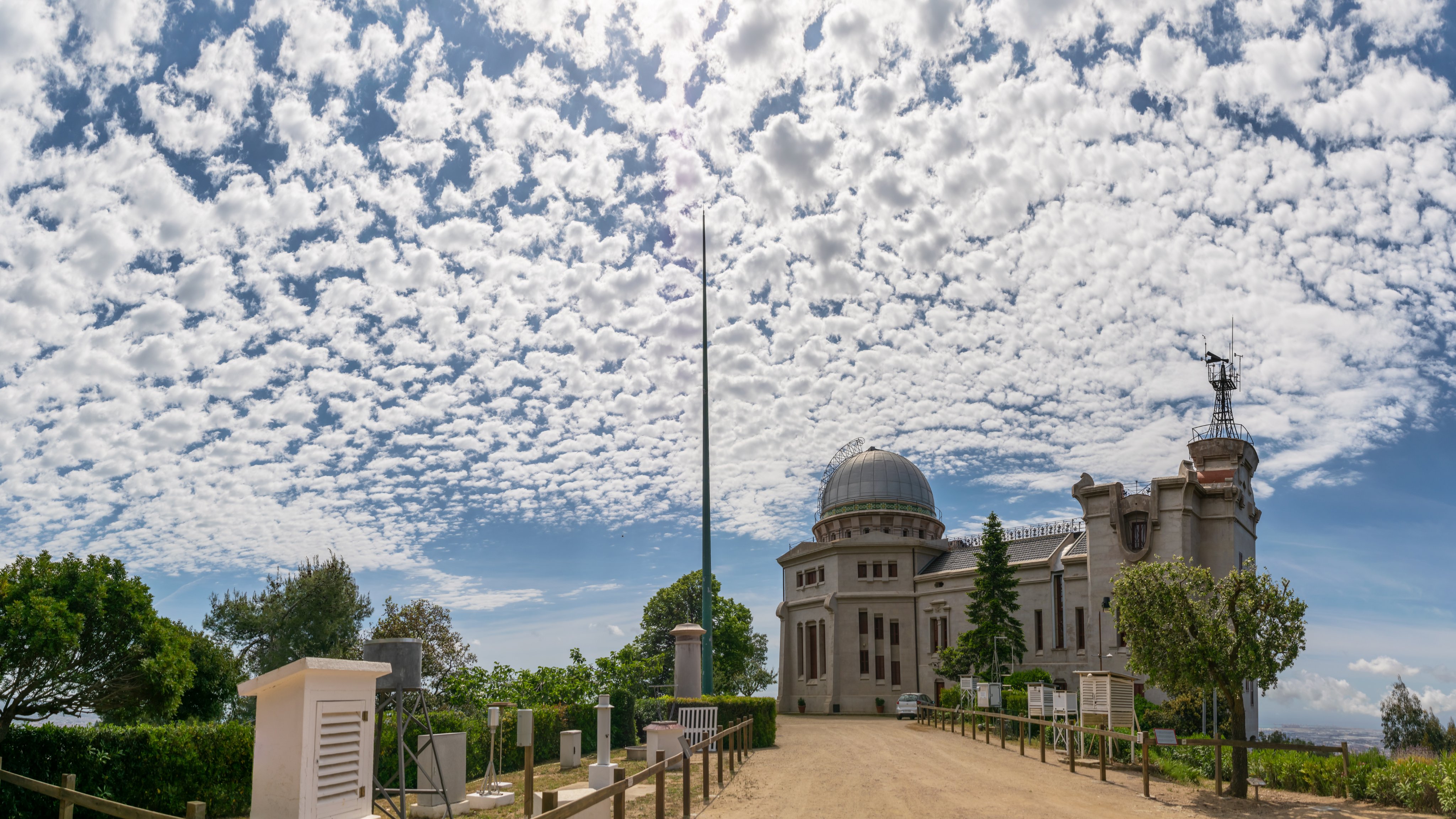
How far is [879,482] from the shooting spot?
66.1 metres

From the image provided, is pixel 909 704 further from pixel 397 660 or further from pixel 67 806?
pixel 67 806

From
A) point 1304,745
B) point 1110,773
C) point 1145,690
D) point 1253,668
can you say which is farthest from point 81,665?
point 1145,690

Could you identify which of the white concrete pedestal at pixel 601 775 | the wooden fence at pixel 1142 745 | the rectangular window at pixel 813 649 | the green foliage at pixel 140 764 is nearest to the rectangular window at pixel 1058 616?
the rectangular window at pixel 813 649

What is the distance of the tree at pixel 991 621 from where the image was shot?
161ft

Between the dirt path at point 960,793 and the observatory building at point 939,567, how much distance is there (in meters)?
24.5

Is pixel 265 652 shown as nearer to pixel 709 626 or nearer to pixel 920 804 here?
pixel 709 626

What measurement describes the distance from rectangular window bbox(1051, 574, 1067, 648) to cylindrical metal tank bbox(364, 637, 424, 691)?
143 feet

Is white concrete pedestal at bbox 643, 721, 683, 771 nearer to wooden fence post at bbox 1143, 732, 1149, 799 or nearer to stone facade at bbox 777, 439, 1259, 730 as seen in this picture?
wooden fence post at bbox 1143, 732, 1149, 799

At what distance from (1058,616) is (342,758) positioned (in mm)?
48881

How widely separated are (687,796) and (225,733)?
10039mm

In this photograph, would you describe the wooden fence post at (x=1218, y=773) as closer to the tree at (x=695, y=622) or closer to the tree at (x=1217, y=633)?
the tree at (x=1217, y=633)

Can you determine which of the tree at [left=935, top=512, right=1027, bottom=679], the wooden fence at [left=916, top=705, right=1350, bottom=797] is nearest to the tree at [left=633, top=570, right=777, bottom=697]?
the tree at [left=935, top=512, right=1027, bottom=679]

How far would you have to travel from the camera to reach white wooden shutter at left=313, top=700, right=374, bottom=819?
10.3 m

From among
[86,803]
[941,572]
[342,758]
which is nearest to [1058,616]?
[941,572]
